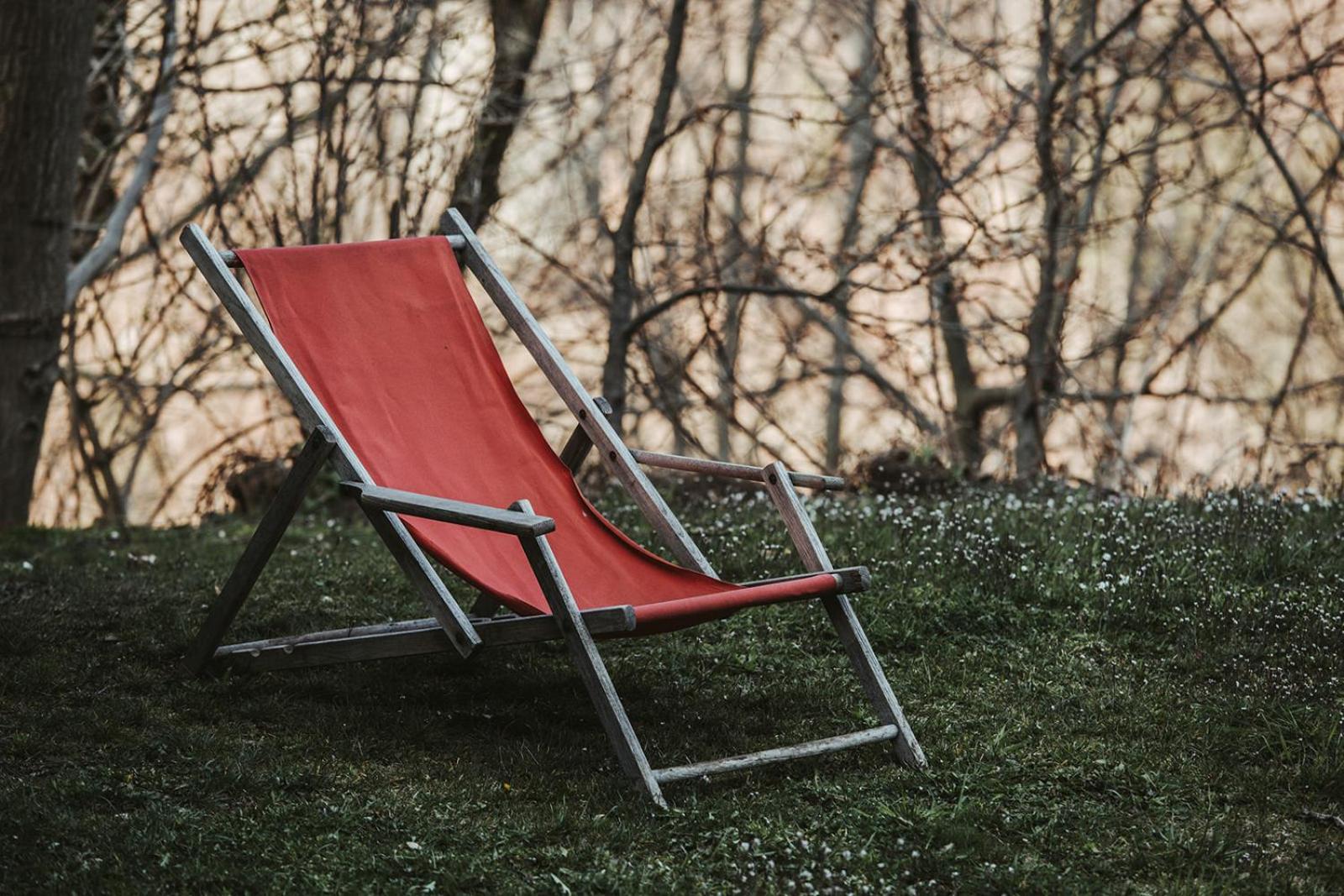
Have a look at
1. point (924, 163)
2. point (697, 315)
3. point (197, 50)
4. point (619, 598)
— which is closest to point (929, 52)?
point (924, 163)

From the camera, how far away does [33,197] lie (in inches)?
233

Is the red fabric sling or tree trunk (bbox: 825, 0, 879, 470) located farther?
tree trunk (bbox: 825, 0, 879, 470)

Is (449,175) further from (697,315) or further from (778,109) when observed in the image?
(778,109)

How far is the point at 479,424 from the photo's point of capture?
149 inches

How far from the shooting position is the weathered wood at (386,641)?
292 centimetres

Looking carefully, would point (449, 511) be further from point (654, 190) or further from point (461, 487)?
point (654, 190)

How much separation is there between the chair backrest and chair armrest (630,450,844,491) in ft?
0.86

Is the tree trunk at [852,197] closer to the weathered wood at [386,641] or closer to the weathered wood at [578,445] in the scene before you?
the weathered wood at [578,445]

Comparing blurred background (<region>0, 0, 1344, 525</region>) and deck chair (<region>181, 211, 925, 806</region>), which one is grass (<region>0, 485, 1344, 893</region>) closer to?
deck chair (<region>181, 211, 925, 806</region>)

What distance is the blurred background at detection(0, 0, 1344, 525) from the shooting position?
6.68 m

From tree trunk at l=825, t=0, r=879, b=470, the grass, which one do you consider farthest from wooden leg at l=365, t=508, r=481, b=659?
tree trunk at l=825, t=0, r=879, b=470

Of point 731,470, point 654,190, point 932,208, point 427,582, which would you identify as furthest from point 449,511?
point 654,190

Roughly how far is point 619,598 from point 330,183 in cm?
471

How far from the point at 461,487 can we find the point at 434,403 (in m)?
0.31
